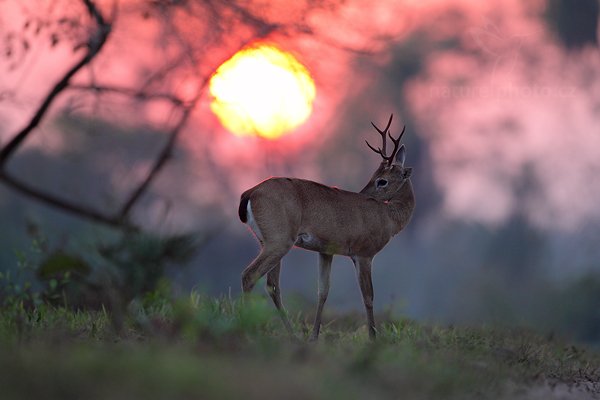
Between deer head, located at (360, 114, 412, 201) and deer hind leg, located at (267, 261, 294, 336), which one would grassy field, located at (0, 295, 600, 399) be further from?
deer head, located at (360, 114, 412, 201)

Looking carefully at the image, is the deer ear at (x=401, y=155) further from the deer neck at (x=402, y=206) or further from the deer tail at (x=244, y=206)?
the deer tail at (x=244, y=206)

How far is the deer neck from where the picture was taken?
10.7 m

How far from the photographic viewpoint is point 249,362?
20.4 feet

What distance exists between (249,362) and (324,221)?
3.60 metres

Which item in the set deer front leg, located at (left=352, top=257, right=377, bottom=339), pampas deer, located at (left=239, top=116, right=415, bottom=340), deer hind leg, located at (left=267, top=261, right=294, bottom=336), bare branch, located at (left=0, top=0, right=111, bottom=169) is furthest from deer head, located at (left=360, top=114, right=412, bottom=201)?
bare branch, located at (left=0, top=0, right=111, bottom=169)

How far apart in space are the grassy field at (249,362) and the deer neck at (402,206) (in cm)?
135

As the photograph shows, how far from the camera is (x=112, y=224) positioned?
15305mm

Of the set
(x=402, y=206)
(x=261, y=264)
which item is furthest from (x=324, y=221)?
(x=402, y=206)

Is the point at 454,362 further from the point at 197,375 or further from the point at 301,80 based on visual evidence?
the point at 301,80

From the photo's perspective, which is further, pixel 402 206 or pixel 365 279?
pixel 402 206

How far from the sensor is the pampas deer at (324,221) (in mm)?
9328

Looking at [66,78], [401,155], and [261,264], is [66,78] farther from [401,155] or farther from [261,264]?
[261,264]

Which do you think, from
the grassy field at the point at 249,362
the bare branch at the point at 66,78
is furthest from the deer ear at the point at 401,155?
the bare branch at the point at 66,78

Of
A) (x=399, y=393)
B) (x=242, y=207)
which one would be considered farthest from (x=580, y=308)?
(x=399, y=393)
